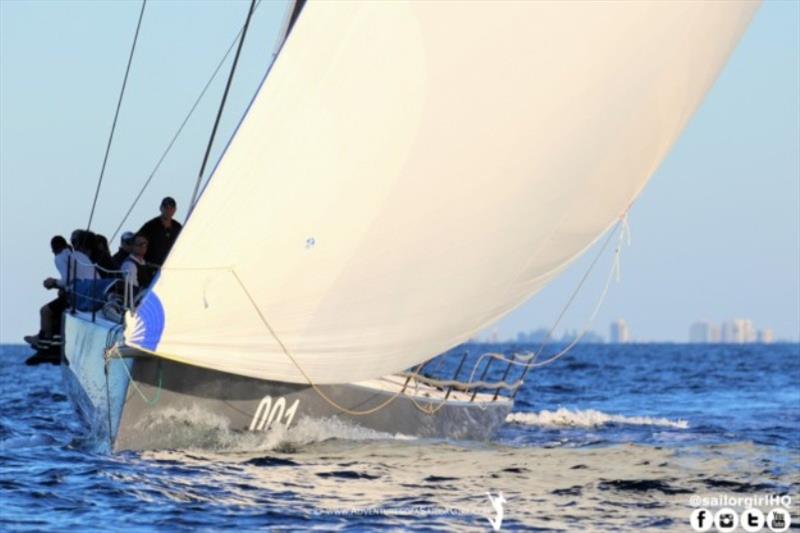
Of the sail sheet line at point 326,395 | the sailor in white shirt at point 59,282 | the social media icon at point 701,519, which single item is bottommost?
the social media icon at point 701,519

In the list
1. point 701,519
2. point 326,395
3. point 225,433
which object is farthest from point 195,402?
point 701,519

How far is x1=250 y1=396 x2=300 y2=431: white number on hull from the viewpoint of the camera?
50.4ft

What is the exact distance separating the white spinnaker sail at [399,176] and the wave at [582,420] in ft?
26.9

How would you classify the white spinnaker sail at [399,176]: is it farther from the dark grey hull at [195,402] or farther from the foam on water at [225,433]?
the foam on water at [225,433]

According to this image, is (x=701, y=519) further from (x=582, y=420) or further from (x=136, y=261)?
(x=582, y=420)

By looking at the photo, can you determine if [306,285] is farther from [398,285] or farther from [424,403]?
[424,403]

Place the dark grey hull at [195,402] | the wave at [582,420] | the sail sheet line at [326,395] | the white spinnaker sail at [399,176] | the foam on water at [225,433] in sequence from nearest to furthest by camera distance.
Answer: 1. the white spinnaker sail at [399,176]
2. the sail sheet line at [326,395]
3. the dark grey hull at [195,402]
4. the foam on water at [225,433]
5. the wave at [582,420]

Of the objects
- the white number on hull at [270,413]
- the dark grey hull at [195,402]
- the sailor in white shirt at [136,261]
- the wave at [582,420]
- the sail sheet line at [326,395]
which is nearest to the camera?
the sail sheet line at [326,395]

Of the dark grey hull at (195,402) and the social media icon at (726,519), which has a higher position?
the dark grey hull at (195,402)

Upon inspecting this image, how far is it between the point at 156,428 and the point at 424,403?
3468 millimetres

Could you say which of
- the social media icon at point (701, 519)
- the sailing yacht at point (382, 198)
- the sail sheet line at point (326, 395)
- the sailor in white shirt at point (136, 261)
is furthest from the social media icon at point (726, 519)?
the sailor in white shirt at point (136, 261)

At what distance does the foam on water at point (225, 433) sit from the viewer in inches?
583

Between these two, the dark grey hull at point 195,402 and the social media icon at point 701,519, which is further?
the dark grey hull at point 195,402

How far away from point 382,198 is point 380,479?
7.99 feet
